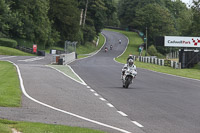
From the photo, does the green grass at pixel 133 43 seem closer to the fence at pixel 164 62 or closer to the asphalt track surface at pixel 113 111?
the fence at pixel 164 62

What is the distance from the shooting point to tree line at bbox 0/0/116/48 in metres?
78.0

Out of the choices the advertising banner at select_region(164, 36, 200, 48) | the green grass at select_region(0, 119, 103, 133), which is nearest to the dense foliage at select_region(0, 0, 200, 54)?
the advertising banner at select_region(164, 36, 200, 48)

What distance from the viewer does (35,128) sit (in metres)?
9.13

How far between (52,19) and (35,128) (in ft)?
296

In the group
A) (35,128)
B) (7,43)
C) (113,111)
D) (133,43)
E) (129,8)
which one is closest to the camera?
(35,128)

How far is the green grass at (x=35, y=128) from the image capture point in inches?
350

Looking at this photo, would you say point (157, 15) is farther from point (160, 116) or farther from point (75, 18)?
point (160, 116)

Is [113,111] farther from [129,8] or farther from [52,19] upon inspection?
[129,8]

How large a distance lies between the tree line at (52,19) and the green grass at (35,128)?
64.6 m

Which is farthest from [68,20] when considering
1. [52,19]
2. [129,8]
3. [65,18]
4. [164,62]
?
[129,8]

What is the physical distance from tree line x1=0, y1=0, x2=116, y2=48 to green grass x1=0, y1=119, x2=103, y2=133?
64.6 m

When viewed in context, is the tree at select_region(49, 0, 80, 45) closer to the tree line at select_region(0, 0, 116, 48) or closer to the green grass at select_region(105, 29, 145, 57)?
the tree line at select_region(0, 0, 116, 48)

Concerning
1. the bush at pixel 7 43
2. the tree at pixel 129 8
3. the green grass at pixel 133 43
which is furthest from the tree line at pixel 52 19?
the tree at pixel 129 8

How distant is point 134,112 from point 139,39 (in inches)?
4811
